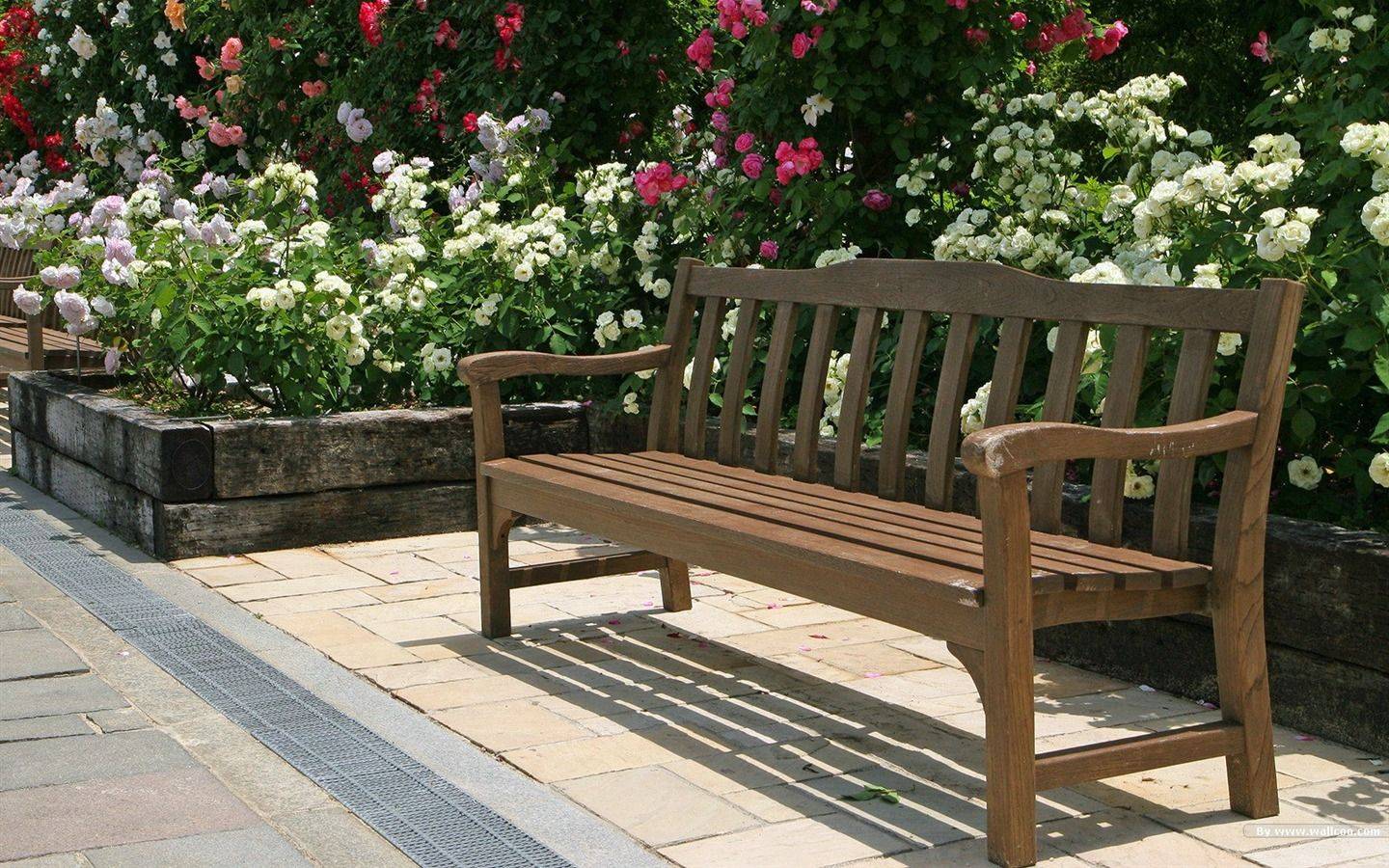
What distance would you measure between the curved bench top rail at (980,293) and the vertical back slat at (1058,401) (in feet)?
0.15

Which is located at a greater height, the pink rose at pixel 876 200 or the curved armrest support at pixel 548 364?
the pink rose at pixel 876 200

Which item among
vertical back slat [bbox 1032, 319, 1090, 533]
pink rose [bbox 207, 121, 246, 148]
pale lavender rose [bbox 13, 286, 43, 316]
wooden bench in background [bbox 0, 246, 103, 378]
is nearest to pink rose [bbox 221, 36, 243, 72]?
pink rose [bbox 207, 121, 246, 148]

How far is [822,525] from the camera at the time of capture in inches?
139

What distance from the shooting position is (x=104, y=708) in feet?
12.8

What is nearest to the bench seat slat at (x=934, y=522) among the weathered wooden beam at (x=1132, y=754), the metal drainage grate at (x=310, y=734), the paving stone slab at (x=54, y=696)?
the weathered wooden beam at (x=1132, y=754)

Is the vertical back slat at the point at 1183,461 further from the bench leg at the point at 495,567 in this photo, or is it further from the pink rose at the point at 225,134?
the pink rose at the point at 225,134

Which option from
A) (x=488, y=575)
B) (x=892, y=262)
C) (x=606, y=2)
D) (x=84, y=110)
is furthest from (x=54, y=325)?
(x=892, y=262)

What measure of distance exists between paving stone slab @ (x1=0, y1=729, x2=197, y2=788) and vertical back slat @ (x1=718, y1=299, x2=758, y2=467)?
64.2 inches

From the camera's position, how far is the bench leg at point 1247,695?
3189 mm

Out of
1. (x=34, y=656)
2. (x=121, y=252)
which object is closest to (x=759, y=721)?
(x=34, y=656)

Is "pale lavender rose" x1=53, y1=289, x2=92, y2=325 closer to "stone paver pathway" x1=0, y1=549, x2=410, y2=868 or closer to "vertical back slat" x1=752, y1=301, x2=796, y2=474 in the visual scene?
"stone paver pathway" x1=0, y1=549, x2=410, y2=868

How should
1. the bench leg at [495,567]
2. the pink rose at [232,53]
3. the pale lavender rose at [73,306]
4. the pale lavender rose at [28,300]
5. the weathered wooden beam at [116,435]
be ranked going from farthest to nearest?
the pink rose at [232,53] → the pale lavender rose at [28,300] → the pale lavender rose at [73,306] → the weathered wooden beam at [116,435] → the bench leg at [495,567]

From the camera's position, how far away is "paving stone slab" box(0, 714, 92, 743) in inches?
146

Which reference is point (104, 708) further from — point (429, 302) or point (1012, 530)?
point (429, 302)
